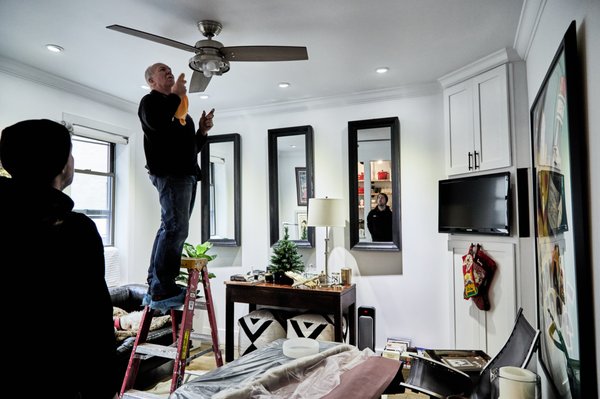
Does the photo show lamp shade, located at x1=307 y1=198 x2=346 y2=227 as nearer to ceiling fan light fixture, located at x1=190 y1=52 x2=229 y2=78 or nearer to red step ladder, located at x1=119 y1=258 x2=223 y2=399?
red step ladder, located at x1=119 y1=258 x2=223 y2=399

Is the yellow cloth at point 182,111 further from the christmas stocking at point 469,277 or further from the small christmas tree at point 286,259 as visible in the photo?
the christmas stocking at point 469,277

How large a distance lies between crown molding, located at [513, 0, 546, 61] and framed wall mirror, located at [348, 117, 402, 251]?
1256 millimetres

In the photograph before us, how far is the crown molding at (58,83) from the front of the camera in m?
3.00

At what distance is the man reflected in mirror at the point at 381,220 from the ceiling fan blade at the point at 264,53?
198 centimetres

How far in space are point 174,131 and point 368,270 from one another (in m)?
2.55

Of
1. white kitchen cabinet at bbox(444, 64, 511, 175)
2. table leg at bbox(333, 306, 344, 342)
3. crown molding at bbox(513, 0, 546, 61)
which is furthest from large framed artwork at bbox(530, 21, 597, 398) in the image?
table leg at bbox(333, 306, 344, 342)

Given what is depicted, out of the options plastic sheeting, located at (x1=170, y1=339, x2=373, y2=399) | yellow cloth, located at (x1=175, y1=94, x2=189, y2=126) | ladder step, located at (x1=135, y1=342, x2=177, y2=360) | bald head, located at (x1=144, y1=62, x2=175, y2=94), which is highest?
bald head, located at (x1=144, y1=62, x2=175, y2=94)

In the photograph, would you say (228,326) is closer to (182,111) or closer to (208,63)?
(182,111)

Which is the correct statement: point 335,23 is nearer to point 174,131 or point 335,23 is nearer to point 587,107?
point 174,131

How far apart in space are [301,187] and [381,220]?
964 mm

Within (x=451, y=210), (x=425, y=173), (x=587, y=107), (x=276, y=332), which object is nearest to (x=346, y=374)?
(x=587, y=107)

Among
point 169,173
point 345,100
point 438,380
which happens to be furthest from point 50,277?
point 345,100

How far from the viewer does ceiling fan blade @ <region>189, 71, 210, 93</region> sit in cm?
246

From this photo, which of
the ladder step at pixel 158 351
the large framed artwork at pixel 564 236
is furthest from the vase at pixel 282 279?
the large framed artwork at pixel 564 236
